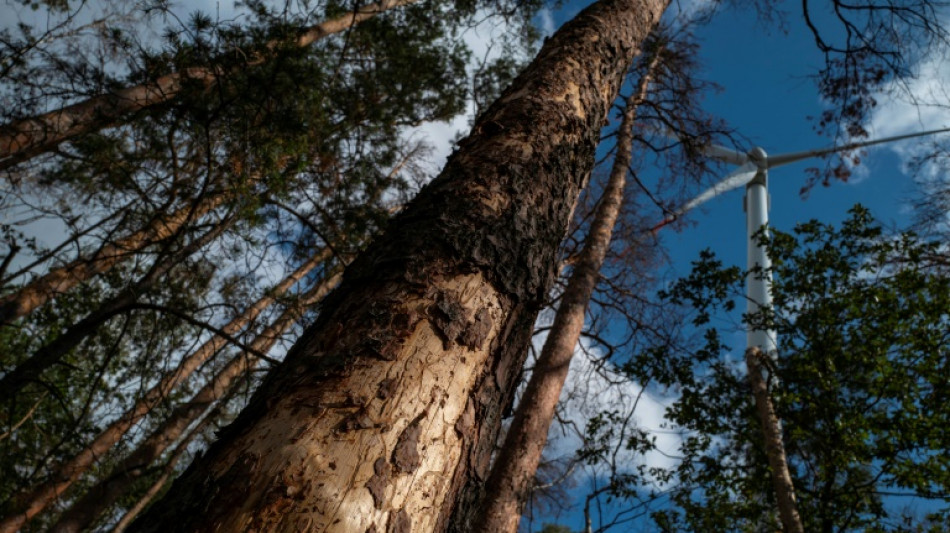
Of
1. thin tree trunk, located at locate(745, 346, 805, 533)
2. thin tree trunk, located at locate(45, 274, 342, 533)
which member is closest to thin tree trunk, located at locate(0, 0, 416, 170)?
thin tree trunk, located at locate(45, 274, 342, 533)

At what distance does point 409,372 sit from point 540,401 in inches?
143

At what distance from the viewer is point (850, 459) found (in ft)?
14.4

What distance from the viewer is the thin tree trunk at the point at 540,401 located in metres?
3.72

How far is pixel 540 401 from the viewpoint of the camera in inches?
174

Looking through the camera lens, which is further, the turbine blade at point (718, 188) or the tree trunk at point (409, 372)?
the turbine blade at point (718, 188)

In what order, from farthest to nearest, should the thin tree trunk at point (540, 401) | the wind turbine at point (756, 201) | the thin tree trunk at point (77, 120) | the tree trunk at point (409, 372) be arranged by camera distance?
the wind turbine at point (756, 201) → the thin tree trunk at point (77, 120) → the thin tree trunk at point (540, 401) → the tree trunk at point (409, 372)

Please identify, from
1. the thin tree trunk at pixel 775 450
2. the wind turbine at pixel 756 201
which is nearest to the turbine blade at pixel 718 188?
the wind turbine at pixel 756 201

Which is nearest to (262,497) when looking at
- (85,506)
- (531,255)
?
(531,255)

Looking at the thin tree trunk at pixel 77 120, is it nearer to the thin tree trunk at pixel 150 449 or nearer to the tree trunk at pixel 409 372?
the thin tree trunk at pixel 150 449

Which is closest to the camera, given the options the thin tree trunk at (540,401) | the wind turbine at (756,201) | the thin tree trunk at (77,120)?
the thin tree trunk at (540,401)

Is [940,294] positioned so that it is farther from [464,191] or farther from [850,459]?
[464,191]

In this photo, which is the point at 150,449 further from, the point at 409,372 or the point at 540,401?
the point at 409,372

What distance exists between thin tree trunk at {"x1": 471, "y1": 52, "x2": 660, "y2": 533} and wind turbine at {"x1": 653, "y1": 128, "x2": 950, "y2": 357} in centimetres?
146

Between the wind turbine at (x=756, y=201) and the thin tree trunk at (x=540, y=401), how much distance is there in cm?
146
